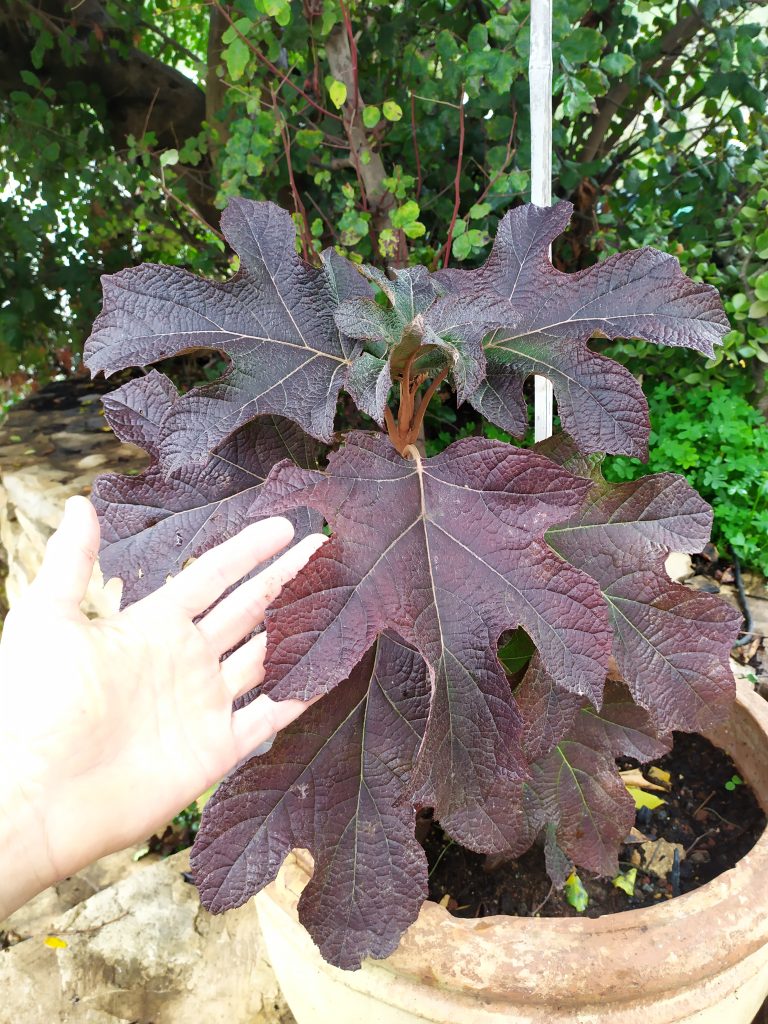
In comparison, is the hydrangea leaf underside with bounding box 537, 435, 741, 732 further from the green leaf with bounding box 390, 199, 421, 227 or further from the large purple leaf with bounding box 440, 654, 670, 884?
the green leaf with bounding box 390, 199, 421, 227

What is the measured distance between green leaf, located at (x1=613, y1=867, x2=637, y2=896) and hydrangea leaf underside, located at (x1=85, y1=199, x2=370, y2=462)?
2.59 ft

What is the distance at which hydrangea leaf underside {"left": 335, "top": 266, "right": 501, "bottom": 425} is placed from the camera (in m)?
0.74

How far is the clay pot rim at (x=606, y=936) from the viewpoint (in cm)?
77

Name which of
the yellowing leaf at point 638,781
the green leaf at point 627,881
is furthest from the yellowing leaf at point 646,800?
the green leaf at point 627,881

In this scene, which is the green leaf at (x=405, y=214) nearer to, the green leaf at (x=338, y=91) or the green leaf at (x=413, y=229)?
the green leaf at (x=413, y=229)

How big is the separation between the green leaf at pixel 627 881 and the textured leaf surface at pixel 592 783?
0.14 metres

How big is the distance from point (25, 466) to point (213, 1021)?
1.70 metres

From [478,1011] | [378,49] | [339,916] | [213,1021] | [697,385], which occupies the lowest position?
[213,1021]

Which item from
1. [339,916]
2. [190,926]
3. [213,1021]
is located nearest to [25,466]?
[190,926]

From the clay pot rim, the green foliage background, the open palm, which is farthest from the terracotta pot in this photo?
the green foliage background

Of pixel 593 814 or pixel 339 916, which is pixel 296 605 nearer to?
pixel 339 916

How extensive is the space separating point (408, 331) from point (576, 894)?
82 centimetres

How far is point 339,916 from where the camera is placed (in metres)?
0.76

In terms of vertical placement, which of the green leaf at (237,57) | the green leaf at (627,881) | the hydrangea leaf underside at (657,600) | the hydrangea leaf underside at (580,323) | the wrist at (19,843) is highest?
the green leaf at (237,57)
